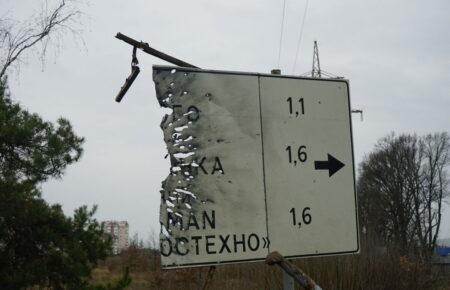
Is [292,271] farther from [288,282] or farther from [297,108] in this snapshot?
[297,108]

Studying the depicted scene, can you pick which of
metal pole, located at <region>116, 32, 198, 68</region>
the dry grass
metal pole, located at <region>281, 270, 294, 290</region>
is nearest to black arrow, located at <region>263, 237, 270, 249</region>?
metal pole, located at <region>281, 270, 294, 290</region>

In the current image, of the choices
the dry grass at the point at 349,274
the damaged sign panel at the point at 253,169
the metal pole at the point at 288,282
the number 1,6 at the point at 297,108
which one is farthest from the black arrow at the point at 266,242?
the dry grass at the point at 349,274

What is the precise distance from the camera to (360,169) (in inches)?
2167

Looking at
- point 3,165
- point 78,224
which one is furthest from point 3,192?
point 78,224

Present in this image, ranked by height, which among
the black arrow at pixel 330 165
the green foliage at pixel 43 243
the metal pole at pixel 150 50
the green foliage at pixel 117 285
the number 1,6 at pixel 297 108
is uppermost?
the metal pole at pixel 150 50

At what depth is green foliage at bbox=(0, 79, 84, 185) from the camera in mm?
8609

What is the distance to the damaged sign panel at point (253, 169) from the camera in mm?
2258

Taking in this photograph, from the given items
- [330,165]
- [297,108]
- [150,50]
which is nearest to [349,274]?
[330,165]

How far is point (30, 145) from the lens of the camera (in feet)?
29.5

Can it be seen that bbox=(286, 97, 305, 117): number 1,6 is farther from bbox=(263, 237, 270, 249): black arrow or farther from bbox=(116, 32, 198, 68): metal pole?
bbox=(263, 237, 270, 249): black arrow

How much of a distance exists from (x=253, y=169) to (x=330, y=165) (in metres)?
0.42

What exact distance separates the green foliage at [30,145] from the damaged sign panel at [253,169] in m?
6.88

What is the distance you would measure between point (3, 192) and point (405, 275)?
685 cm

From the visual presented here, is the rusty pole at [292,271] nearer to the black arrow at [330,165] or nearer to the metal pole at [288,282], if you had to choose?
the metal pole at [288,282]
